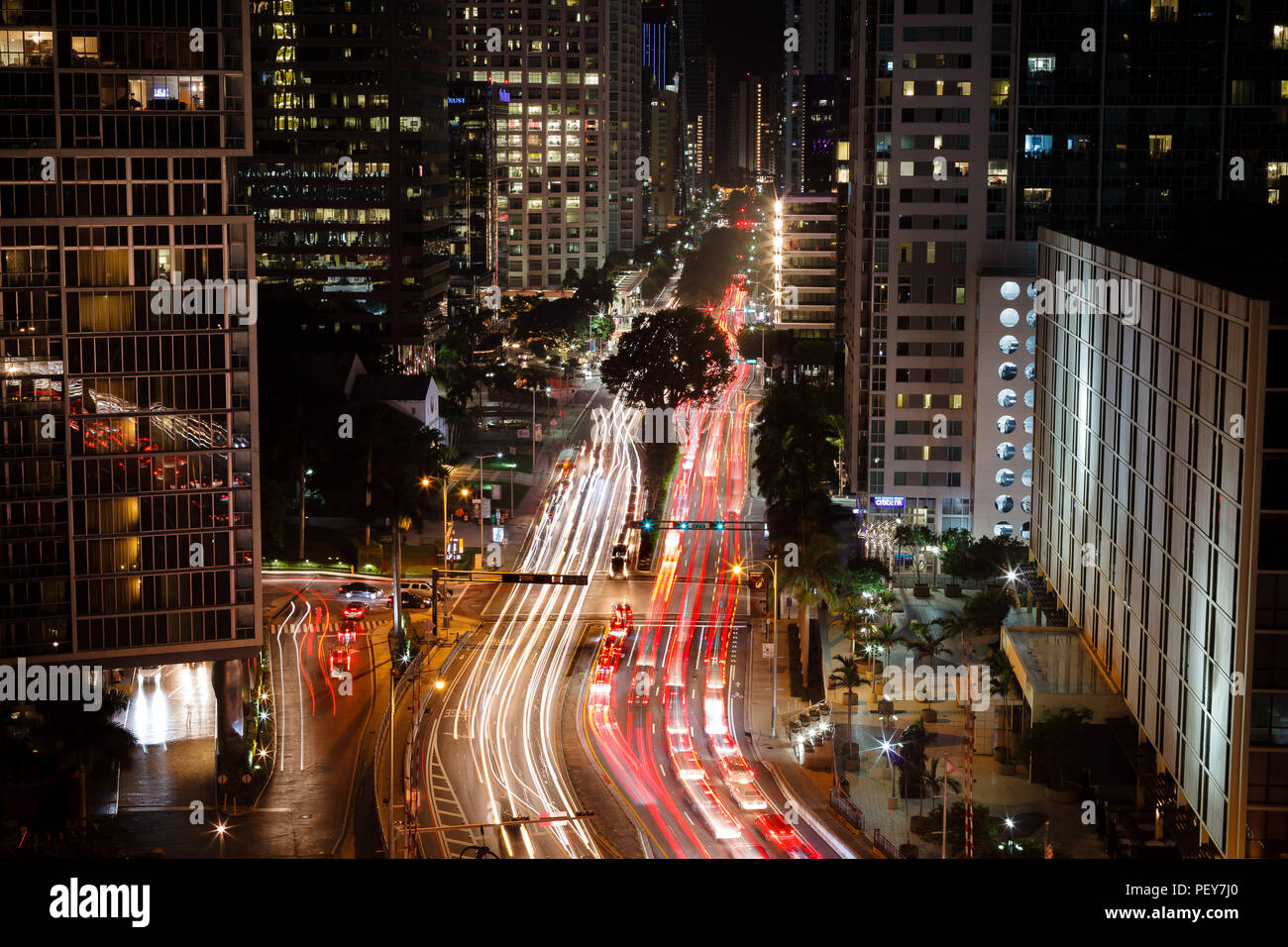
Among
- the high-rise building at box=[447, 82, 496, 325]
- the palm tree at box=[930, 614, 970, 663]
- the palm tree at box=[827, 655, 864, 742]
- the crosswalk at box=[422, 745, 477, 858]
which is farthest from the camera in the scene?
the high-rise building at box=[447, 82, 496, 325]

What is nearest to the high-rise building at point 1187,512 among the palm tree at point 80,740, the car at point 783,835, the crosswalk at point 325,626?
the car at point 783,835

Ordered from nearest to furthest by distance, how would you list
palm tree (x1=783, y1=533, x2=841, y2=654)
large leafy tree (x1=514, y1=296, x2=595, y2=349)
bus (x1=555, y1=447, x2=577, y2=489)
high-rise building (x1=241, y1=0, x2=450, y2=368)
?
1. palm tree (x1=783, y1=533, x2=841, y2=654)
2. bus (x1=555, y1=447, x2=577, y2=489)
3. high-rise building (x1=241, y1=0, x2=450, y2=368)
4. large leafy tree (x1=514, y1=296, x2=595, y2=349)

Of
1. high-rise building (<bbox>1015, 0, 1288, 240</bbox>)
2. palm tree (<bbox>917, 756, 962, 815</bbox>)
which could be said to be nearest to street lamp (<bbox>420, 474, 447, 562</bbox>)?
palm tree (<bbox>917, 756, 962, 815</bbox>)

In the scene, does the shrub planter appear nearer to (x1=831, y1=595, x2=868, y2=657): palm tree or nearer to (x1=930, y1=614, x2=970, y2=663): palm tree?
(x1=831, y1=595, x2=868, y2=657): palm tree
